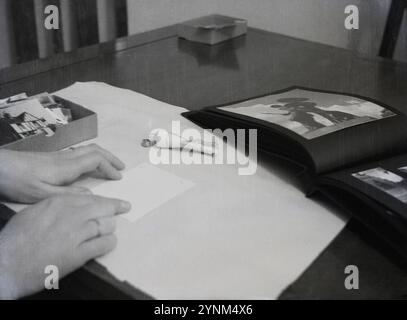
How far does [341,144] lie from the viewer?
629 mm

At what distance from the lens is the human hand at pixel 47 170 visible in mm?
592

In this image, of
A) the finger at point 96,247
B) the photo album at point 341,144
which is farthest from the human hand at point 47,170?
the photo album at point 341,144

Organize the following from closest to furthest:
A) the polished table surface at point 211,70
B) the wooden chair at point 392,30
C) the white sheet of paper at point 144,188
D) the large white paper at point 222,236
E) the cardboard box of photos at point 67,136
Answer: the large white paper at point 222,236
the white sheet of paper at point 144,188
the cardboard box of photos at point 67,136
the polished table surface at point 211,70
the wooden chair at point 392,30

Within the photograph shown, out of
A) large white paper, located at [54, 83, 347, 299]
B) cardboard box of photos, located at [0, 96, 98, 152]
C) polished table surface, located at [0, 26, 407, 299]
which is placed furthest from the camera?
polished table surface, located at [0, 26, 407, 299]

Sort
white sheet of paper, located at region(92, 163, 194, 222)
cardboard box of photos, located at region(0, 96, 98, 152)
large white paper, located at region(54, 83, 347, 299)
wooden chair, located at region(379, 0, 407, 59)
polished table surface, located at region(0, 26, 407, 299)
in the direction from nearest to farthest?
large white paper, located at region(54, 83, 347, 299) < white sheet of paper, located at region(92, 163, 194, 222) < cardboard box of photos, located at region(0, 96, 98, 152) < polished table surface, located at region(0, 26, 407, 299) < wooden chair, located at region(379, 0, 407, 59)

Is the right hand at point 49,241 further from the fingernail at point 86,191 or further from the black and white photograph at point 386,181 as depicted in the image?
the black and white photograph at point 386,181

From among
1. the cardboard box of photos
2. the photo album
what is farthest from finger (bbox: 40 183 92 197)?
the photo album

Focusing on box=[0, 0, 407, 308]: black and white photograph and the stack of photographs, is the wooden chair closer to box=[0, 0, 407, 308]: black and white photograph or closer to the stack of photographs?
box=[0, 0, 407, 308]: black and white photograph

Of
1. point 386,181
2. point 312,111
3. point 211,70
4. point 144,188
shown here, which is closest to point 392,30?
point 211,70

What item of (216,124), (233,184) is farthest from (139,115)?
(233,184)

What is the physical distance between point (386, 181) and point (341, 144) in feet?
0.27

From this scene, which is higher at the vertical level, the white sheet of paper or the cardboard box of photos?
the cardboard box of photos

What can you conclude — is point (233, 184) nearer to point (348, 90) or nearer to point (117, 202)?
point (117, 202)

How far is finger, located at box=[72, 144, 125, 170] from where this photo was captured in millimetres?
647
